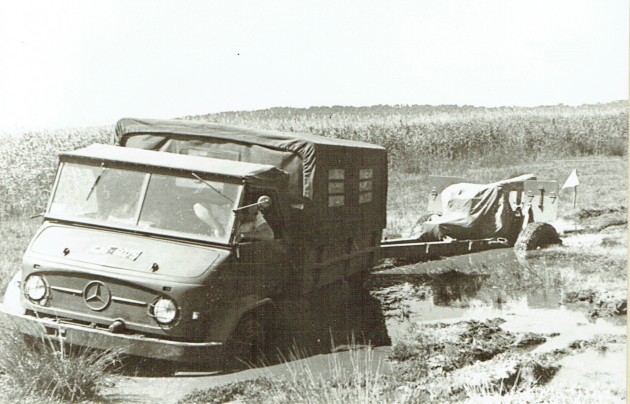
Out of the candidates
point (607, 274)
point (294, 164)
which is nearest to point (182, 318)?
point (294, 164)

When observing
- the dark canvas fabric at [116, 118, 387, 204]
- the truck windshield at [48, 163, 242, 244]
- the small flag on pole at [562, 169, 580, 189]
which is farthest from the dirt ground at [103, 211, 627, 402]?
A: the dark canvas fabric at [116, 118, 387, 204]

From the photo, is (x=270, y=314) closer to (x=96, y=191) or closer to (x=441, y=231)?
(x=96, y=191)

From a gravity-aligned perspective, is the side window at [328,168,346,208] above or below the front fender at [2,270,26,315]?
above

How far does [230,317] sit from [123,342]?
835mm

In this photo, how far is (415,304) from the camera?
855cm

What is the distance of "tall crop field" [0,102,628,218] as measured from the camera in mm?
8414

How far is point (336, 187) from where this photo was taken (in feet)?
25.3

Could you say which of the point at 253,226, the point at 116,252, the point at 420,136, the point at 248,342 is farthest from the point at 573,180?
the point at 116,252

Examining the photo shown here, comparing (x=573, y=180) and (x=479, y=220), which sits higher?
(x=573, y=180)

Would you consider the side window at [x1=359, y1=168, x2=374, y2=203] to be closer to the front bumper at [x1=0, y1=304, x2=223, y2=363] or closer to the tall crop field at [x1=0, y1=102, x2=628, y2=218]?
the tall crop field at [x1=0, y1=102, x2=628, y2=218]

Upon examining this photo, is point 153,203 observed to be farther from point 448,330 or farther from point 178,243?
point 448,330

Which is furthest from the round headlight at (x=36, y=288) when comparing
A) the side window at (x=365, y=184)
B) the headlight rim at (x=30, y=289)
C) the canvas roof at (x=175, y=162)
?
the side window at (x=365, y=184)

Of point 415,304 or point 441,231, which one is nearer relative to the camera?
point 415,304

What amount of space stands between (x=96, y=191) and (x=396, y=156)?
9.00 metres
